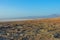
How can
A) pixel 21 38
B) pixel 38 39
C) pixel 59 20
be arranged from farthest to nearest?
pixel 59 20 → pixel 21 38 → pixel 38 39

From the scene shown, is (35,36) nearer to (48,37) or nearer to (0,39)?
(48,37)

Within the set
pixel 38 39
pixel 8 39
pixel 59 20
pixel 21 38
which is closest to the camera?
pixel 38 39

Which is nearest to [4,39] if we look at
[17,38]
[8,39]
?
[8,39]

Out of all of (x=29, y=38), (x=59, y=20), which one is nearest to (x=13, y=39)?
(x=29, y=38)

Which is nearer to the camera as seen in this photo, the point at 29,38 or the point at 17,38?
the point at 29,38

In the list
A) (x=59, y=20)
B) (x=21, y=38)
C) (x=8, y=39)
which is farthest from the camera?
(x=59, y=20)

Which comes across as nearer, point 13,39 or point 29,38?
point 29,38

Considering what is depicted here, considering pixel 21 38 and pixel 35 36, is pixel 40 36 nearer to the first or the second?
pixel 35 36

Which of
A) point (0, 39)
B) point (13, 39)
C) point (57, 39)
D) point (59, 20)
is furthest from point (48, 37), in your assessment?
point (59, 20)

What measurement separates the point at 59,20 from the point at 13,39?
76.1ft

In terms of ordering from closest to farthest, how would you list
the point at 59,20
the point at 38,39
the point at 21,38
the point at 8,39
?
1. the point at 38,39
2. the point at 21,38
3. the point at 8,39
4. the point at 59,20

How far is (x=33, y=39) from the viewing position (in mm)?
15867

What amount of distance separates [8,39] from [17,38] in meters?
1.21

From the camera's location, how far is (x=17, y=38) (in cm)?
1748
